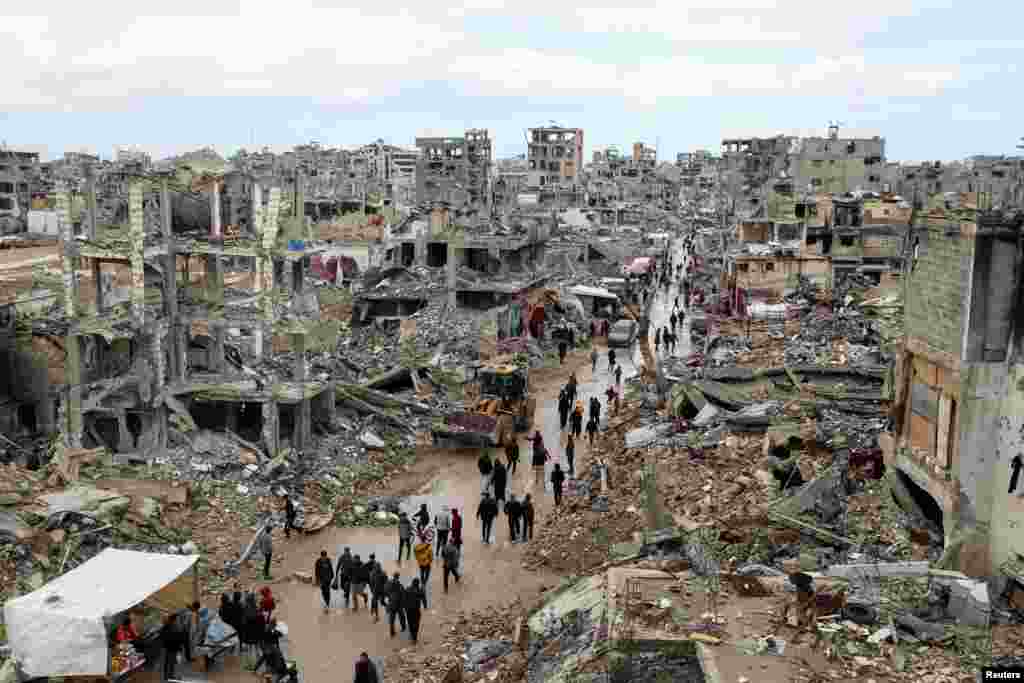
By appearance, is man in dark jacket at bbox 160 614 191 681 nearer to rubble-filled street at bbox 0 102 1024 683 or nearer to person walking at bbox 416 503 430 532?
rubble-filled street at bbox 0 102 1024 683

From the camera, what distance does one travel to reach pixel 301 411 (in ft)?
77.5

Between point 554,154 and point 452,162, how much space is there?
104ft

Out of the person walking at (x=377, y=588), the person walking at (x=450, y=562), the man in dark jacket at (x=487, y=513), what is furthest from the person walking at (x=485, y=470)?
the person walking at (x=377, y=588)

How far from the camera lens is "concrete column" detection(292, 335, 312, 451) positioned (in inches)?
921

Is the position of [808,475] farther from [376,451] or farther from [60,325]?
[60,325]

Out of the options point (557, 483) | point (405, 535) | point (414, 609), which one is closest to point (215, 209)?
point (405, 535)

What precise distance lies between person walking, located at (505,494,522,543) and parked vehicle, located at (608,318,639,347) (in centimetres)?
2265

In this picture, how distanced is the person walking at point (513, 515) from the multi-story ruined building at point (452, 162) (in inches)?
2626

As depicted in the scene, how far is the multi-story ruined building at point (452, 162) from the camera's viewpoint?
278ft

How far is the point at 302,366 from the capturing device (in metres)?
23.5

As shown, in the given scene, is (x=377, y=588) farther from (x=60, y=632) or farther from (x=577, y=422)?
(x=577, y=422)

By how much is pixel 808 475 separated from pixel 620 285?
125ft

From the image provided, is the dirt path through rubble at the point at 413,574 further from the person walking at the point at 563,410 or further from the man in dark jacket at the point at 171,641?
the person walking at the point at 563,410

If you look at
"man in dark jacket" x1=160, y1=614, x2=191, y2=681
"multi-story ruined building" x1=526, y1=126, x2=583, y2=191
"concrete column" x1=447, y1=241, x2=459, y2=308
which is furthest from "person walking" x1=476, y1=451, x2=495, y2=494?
"multi-story ruined building" x1=526, y1=126, x2=583, y2=191
